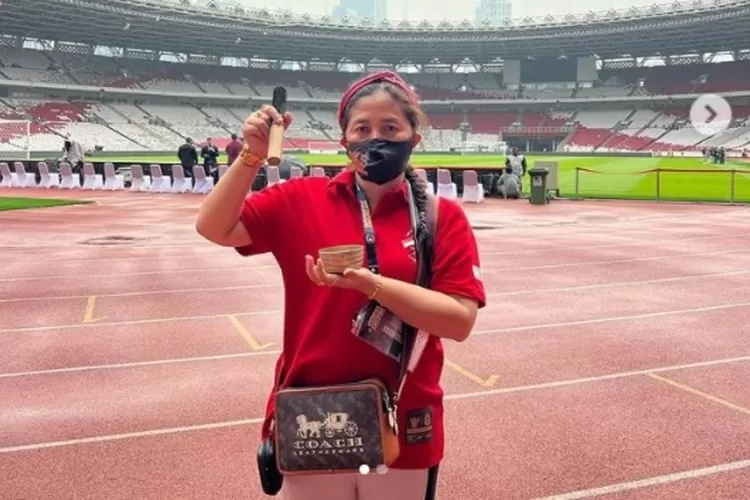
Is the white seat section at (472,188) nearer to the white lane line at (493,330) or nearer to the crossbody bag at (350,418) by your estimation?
the white lane line at (493,330)

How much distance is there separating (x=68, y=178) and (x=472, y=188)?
1815 centimetres

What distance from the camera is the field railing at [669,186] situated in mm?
22594

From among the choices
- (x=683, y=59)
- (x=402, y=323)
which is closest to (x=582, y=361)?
(x=402, y=323)

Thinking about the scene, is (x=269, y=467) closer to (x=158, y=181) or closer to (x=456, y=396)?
(x=456, y=396)

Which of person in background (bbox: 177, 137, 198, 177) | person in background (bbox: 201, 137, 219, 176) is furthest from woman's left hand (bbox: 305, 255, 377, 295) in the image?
person in background (bbox: 177, 137, 198, 177)

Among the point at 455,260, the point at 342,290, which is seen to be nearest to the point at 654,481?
the point at 455,260

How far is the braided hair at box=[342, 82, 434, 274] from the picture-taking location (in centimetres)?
214

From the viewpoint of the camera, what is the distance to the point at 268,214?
2242 millimetres

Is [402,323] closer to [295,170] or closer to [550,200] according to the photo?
[295,170]

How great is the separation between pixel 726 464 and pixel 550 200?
1957cm

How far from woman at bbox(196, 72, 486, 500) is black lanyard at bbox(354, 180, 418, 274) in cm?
2

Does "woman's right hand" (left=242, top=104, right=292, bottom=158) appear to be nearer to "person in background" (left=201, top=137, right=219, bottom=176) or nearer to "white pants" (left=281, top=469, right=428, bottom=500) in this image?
"white pants" (left=281, top=469, right=428, bottom=500)

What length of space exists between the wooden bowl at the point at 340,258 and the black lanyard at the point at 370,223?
15 cm

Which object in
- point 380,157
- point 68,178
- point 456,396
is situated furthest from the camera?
point 68,178
